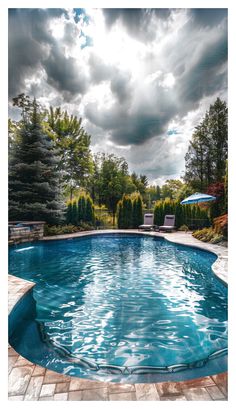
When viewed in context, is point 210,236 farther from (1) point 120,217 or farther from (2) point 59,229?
(2) point 59,229

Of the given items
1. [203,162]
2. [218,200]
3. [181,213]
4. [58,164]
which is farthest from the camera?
[181,213]

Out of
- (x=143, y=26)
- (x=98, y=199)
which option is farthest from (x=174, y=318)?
(x=98, y=199)

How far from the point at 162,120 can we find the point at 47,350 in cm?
340

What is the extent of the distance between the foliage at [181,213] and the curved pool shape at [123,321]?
628cm

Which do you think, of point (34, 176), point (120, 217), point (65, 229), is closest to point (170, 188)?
point (120, 217)

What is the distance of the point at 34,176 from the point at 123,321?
6778mm

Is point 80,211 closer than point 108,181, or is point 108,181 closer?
point 80,211

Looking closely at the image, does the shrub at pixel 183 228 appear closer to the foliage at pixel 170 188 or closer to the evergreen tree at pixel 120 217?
the evergreen tree at pixel 120 217

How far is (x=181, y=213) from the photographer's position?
1059 centimetres

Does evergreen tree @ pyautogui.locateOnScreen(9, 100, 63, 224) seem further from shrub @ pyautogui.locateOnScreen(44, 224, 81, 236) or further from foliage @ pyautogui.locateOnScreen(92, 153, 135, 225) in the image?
foliage @ pyautogui.locateOnScreen(92, 153, 135, 225)

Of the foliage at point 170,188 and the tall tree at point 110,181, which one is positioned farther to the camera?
the foliage at point 170,188

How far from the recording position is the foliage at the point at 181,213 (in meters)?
10.3

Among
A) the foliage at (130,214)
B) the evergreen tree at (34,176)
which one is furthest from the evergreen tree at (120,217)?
the evergreen tree at (34,176)

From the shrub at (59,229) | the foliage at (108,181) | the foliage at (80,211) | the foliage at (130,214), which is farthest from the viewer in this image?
the foliage at (108,181)
